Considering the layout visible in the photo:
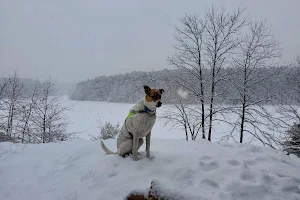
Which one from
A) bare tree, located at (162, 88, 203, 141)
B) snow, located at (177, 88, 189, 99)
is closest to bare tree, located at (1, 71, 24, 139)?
bare tree, located at (162, 88, 203, 141)

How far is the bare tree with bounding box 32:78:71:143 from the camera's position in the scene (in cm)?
1661

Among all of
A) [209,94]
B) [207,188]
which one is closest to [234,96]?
[209,94]

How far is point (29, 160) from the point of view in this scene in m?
5.71

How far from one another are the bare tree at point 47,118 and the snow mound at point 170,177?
40.7 feet

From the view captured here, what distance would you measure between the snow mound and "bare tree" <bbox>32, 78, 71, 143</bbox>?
12.4m

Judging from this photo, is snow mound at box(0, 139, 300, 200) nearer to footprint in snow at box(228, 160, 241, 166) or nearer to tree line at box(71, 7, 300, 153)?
footprint in snow at box(228, 160, 241, 166)

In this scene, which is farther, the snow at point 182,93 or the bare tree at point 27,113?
the bare tree at point 27,113

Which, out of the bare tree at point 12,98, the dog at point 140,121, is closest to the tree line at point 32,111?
the bare tree at point 12,98

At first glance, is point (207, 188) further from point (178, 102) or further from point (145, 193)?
point (178, 102)

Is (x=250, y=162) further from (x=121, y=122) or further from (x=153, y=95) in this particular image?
(x=121, y=122)

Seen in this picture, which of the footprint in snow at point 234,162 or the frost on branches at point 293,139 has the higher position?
the footprint in snow at point 234,162

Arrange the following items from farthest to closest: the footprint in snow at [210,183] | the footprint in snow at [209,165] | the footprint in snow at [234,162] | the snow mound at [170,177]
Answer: the footprint in snow at [234,162], the footprint in snow at [209,165], the footprint in snow at [210,183], the snow mound at [170,177]

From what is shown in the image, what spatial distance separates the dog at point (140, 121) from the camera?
4027mm

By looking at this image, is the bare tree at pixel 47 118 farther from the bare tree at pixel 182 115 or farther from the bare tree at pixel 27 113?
the bare tree at pixel 182 115
